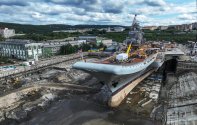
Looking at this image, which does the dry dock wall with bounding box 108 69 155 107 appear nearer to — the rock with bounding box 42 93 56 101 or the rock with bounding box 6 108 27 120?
the rock with bounding box 42 93 56 101

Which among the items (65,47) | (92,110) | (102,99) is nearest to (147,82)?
(102,99)

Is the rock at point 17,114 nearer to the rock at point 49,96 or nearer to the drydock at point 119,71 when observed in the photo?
the rock at point 49,96

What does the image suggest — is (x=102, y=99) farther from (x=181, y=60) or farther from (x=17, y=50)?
(x=17, y=50)

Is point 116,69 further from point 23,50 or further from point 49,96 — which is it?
point 23,50

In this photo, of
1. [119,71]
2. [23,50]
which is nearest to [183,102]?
[119,71]

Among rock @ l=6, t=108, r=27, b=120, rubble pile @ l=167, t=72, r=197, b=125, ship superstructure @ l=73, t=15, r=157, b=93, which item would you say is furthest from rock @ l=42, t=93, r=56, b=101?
rubble pile @ l=167, t=72, r=197, b=125

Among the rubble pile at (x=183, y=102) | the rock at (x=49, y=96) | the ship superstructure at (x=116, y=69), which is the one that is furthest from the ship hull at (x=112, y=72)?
the rubble pile at (x=183, y=102)
